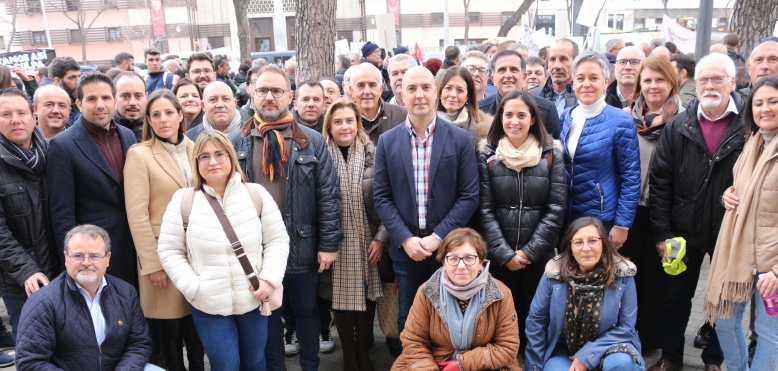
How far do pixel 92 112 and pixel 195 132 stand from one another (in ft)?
2.93

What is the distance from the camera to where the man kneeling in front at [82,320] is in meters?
3.16

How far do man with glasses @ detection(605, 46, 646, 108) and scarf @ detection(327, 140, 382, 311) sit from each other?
97.5 inches

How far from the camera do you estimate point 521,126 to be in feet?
12.3

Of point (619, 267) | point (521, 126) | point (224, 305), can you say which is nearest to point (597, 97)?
point (521, 126)

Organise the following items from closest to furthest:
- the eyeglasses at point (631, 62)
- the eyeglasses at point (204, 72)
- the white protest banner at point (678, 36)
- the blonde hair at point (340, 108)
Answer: the blonde hair at point (340, 108)
the eyeglasses at point (631, 62)
the eyeglasses at point (204, 72)
the white protest banner at point (678, 36)

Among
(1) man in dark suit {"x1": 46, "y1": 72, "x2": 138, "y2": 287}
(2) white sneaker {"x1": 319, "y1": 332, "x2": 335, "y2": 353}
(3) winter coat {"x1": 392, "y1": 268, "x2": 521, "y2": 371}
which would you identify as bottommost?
(2) white sneaker {"x1": 319, "y1": 332, "x2": 335, "y2": 353}

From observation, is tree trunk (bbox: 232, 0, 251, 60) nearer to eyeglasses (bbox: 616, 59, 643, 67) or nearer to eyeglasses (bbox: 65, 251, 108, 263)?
eyeglasses (bbox: 616, 59, 643, 67)

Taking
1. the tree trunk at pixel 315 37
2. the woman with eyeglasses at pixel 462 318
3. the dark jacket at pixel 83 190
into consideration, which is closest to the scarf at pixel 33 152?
the dark jacket at pixel 83 190

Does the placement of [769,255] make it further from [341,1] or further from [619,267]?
[341,1]

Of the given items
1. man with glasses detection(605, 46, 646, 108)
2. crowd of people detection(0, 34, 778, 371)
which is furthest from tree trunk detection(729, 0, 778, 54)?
crowd of people detection(0, 34, 778, 371)

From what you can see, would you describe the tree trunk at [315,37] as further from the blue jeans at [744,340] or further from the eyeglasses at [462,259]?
the blue jeans at [744,340]

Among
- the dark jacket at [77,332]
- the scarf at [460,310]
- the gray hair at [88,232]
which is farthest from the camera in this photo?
the scarf at [460,310]

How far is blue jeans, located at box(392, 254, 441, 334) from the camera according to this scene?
155 inches

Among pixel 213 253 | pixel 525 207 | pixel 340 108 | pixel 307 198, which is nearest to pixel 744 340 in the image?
pixel 525 207
